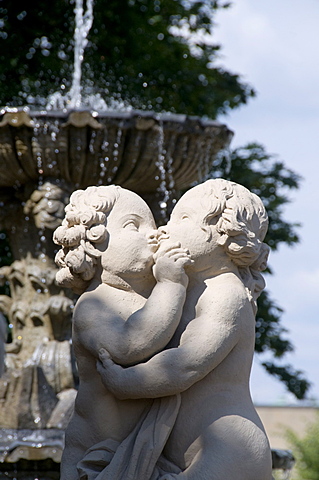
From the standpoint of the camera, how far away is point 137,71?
1303 cm

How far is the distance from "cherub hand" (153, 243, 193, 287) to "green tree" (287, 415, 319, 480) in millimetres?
12151

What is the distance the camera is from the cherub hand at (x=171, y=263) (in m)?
3.21

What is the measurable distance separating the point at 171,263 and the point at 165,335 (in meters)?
0.29

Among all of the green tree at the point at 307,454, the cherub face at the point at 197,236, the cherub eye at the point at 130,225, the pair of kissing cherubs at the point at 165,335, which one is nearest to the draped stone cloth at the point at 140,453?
the pair of kissing cherubs at the point at 165,335

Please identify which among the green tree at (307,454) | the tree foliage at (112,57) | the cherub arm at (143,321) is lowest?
the green tree at (307,454)

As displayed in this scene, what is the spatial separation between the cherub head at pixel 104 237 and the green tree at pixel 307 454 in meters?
12.1

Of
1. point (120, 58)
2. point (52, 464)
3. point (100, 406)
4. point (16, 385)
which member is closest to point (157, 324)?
point (100, 406)

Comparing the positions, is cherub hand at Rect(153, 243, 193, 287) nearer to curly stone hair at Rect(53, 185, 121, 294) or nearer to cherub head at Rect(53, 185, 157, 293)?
cherub head at Rect(53, 185, 157, 293)

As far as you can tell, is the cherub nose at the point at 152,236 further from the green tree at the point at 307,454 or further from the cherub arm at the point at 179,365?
the green tree at the point at 307,454

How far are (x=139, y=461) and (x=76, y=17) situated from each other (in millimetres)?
10785

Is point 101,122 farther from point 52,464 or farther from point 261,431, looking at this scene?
point 261,431

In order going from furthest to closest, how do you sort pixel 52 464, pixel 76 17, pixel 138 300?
pixel 76 17
pixel 52 464
pixel 138 300

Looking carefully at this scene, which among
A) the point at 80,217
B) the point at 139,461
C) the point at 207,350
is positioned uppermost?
the point at 80,217

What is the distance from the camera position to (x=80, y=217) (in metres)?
3.37
